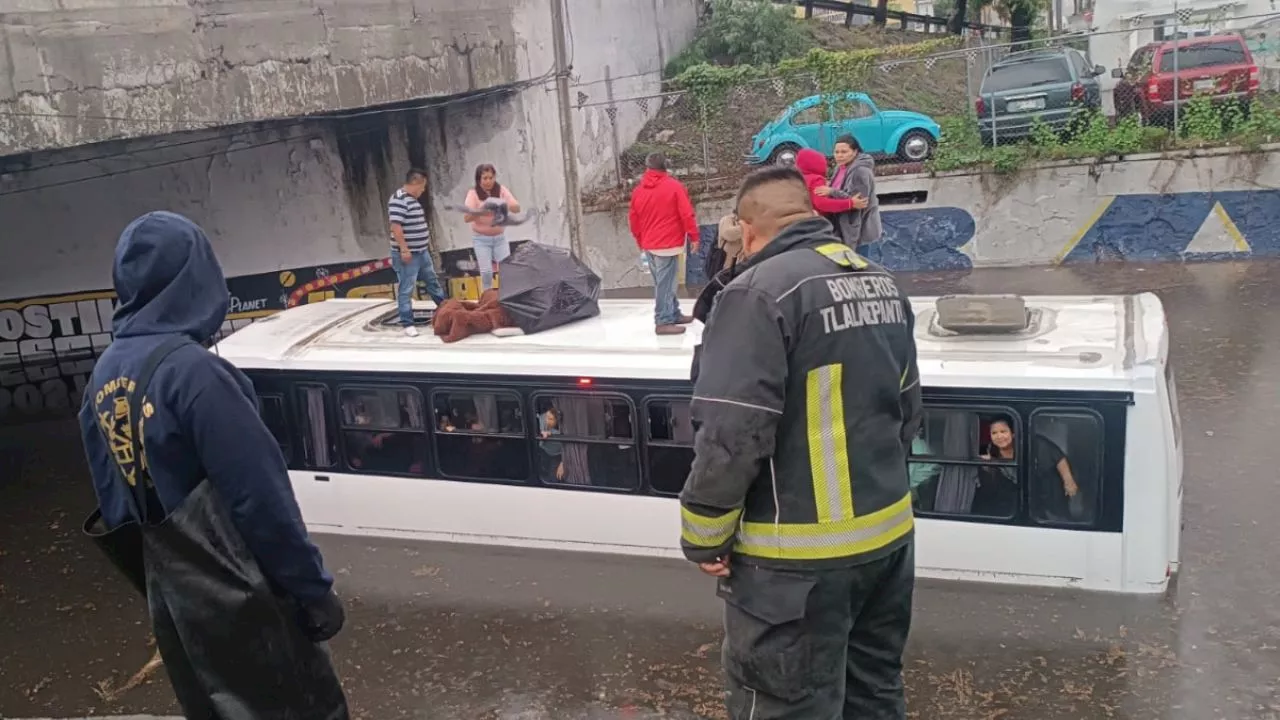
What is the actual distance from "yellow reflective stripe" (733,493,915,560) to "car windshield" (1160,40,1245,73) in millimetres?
16450

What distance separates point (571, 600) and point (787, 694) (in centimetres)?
414

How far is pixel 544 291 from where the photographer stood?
8.10 metres

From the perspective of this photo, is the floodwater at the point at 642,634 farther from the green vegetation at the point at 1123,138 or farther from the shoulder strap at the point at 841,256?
the green vegetation at the point at 1123,138

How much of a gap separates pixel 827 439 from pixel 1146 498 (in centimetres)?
370

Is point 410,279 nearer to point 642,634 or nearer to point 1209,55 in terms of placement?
point 642,634

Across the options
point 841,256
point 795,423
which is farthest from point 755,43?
point 795,423

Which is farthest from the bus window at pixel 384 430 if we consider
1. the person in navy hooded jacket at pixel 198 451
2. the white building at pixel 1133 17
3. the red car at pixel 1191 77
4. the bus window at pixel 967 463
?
the white building at pixel 1133 17

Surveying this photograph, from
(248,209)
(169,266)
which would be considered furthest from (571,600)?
(248,209)

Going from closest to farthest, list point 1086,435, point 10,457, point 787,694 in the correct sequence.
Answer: point 787,694 < point 1086,435 < point 10,457

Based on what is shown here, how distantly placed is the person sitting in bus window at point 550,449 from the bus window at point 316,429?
5.90ft

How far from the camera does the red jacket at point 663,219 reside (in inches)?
343

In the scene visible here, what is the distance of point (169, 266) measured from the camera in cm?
318

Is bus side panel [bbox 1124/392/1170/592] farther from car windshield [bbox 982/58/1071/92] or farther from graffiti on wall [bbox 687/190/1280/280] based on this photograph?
car windshield [bbox 982/58/1071/92]

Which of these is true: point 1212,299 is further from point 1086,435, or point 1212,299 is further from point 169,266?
point 169,266
